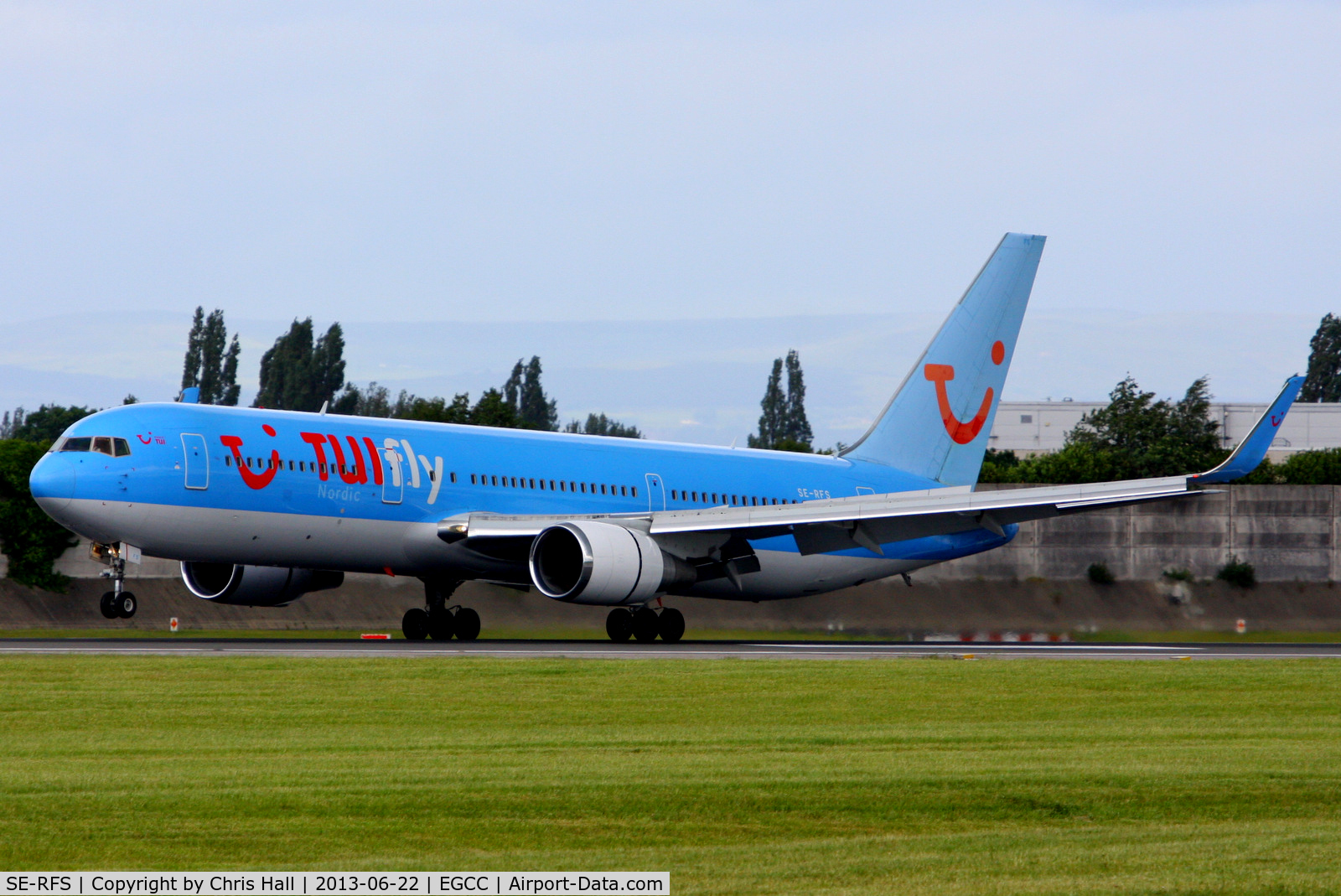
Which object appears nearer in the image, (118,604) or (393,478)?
(118,604)

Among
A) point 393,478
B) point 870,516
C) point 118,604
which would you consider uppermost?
point 393,478

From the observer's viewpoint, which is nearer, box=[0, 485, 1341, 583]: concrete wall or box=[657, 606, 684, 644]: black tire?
box=[657, 606, 684, 644]: black tire

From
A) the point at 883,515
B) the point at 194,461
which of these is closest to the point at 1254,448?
the point at 883,515

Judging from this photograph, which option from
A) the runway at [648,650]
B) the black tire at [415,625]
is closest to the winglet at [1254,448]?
the runway at [648,650]

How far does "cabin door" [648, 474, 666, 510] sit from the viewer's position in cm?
3353

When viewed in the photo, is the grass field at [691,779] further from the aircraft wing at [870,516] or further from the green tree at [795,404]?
the green tree at [795,404]

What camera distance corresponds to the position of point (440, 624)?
31.8 meters

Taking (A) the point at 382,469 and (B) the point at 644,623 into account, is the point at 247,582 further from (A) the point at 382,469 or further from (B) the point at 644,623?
(B) the point at 644,623

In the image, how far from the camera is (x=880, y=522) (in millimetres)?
30797

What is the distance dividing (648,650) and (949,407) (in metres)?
14.6

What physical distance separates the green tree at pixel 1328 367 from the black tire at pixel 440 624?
4705 inches

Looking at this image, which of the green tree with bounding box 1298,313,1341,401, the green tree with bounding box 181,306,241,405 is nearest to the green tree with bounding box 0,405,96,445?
the green tree with bounding box 181,306,241,405

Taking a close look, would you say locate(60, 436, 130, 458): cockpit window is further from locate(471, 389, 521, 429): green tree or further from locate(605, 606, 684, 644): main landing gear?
locate(471, 389, 521, 429): green tree

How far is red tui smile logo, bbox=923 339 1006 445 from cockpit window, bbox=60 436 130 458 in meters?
19.2
